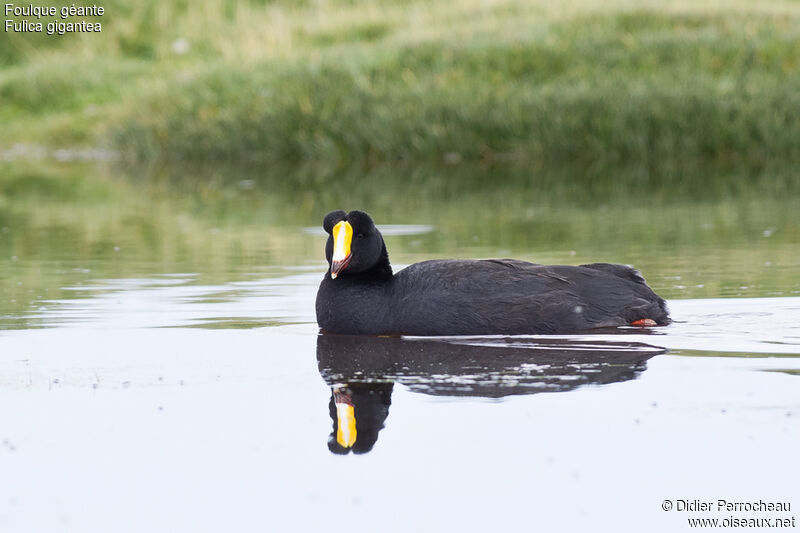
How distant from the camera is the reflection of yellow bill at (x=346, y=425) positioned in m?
5.66

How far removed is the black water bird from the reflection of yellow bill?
1.64 metres

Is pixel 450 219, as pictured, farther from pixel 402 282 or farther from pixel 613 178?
pixel 402 282

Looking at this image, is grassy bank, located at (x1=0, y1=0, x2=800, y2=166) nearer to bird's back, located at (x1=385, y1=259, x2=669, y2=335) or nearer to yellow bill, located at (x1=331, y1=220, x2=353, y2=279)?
bird's back, located at (x1=385, y1=259, x2=669, y2=335)

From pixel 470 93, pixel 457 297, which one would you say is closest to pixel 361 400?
pixel 457 297

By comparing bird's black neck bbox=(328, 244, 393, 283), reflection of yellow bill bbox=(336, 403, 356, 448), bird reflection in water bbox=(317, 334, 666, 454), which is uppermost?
bird's black neck bbox=(328, 244, 393, 283)

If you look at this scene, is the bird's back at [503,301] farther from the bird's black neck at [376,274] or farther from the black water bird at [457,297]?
the bird's black neck at [376,274]

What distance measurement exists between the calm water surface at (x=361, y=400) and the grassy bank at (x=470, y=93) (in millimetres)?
10249

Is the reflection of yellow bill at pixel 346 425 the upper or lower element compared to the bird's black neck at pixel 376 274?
lower

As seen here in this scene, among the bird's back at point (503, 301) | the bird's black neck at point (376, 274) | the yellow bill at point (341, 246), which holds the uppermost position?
the yellow bill at point (341, 246)

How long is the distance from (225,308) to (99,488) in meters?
4.32

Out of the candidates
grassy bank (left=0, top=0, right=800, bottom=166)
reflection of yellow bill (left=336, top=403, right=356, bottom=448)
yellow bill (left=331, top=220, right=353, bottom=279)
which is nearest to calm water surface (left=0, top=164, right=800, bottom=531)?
reflection of yellow bill (left=336, top=403, right=356, bottom=448)

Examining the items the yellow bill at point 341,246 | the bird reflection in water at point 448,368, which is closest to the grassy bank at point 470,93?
the yellow bill at point 341,246

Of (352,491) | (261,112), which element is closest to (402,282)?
(352,491)

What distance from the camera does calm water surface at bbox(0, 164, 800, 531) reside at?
4938 mm
